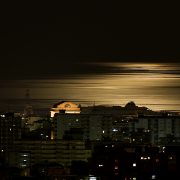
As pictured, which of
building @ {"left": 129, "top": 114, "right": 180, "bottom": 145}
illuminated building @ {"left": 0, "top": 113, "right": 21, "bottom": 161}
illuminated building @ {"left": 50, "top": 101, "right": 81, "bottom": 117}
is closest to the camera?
illuminated building @ {"left": 0, "top": 113, "right": 21, "bottom": 161}

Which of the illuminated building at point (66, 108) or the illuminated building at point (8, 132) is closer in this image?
the illuminated building at point (8, 132)

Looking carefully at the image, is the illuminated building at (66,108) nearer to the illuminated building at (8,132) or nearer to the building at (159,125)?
the building at (159,125)

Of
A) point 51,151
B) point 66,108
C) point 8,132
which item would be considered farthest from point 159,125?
point 8,132

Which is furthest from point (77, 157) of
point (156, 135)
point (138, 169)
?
point (138, 169)

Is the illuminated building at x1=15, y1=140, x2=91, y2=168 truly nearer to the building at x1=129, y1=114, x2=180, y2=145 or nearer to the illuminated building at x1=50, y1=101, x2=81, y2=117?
the building at x1=129, y1=114, x2=180, y2=145

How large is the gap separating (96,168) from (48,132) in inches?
377

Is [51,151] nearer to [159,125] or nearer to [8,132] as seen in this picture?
[8,132]

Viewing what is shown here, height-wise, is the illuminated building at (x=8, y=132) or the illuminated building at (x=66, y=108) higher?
the illuminated building at (x=66, y=108)

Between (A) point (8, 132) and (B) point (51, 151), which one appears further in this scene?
(A) point (8, 132)

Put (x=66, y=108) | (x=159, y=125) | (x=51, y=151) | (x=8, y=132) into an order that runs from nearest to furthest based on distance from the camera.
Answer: (x=51, y=151), (x=8, y=132), (x=159, y=125), (x=66, y=108)

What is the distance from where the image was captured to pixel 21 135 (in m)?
24.0

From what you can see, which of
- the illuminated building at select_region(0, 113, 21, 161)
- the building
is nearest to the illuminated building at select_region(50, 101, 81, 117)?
the building

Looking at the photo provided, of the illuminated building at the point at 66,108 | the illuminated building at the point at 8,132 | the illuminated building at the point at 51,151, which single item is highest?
the illuminated building at the point at 66,108

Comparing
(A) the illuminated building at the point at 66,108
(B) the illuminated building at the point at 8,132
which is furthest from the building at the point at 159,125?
(B) the illuminated building at the point at 8,132
